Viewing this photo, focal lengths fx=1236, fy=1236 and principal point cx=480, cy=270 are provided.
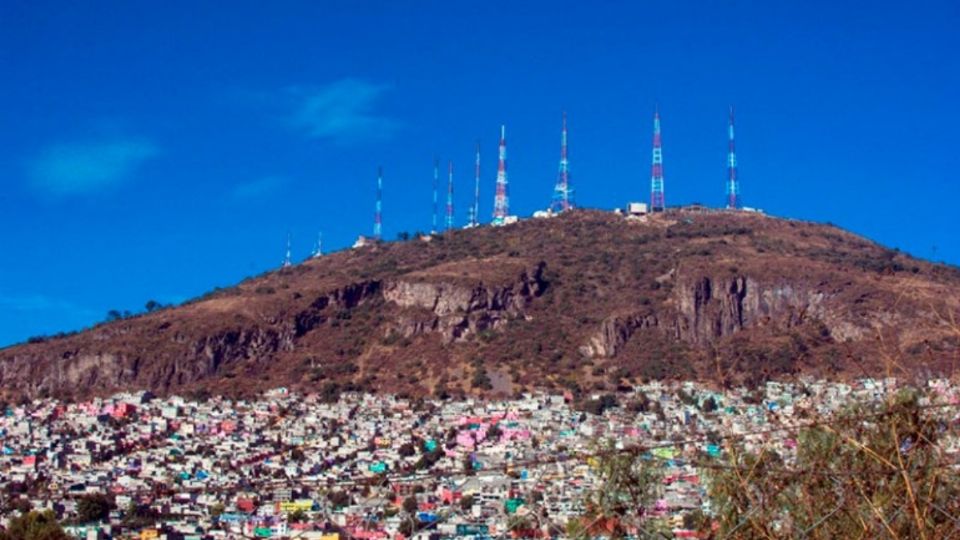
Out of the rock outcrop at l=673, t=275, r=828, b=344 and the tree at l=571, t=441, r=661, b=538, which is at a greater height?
the rock outcrop at l=673, t=275, r=828, b=344

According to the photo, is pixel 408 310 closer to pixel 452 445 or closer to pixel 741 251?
pixel 741 251

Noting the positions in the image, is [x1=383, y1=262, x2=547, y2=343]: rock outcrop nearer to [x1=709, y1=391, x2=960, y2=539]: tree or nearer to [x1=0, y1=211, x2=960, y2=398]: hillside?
[x1=0, y1=211, x2=960, y2=398]: hillside

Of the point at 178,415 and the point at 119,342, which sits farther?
the point at 119,342

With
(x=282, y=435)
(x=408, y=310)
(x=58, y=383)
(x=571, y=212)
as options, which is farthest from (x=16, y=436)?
(x=571, y=212)

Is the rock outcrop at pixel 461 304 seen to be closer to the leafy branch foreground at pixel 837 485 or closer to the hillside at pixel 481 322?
the hillside at pixel 481 322

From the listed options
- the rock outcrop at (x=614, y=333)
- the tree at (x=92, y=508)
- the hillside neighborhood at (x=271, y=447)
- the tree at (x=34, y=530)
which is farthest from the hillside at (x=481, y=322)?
the tree at (x=34, y=530)

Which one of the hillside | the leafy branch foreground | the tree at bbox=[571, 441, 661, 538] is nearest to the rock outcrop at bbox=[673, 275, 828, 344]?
the hillside
